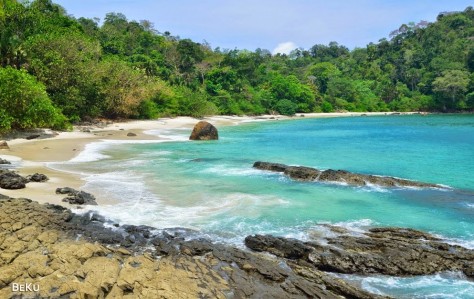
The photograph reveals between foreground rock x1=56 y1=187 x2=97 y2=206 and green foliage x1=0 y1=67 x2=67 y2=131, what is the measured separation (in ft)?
49.3

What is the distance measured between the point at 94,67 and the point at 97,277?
123 ft

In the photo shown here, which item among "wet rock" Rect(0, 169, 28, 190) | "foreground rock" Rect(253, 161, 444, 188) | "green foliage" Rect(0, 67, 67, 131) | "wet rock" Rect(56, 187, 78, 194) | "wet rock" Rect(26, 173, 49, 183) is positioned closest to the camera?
"wet rock" Rect(0, 169, 28, 190)

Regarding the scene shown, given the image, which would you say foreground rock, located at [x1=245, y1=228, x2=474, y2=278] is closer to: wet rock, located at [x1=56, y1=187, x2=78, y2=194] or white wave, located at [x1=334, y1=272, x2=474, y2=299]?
white wave, located at [x1=334, y1=272, x2=474, y2=299]

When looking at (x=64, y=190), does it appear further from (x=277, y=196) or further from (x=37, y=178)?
(x=277, y=196)

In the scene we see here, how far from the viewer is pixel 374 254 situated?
9.73 m

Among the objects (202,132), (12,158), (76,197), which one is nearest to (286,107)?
(202,132)

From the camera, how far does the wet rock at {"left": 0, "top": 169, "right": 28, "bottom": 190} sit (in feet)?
45.0

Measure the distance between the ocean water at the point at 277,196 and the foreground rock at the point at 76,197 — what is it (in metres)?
0.71

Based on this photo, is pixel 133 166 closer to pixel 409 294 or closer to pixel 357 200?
pixel 357 200

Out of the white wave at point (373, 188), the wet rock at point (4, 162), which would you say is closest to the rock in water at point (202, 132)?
the wet rock at point (4, 162)

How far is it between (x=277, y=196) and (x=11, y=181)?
960 cm

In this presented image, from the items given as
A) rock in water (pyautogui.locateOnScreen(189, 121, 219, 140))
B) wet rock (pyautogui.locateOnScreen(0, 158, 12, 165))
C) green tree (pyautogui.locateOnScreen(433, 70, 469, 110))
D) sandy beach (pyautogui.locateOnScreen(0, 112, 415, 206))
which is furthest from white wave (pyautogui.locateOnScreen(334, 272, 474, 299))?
green tree (pyautogui.locateOnScreen(433, 70, 469, 110))

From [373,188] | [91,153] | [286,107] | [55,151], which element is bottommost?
[373,188]

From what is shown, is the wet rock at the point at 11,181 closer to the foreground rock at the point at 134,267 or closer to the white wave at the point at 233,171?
the foreground rock at the point at 134,267
